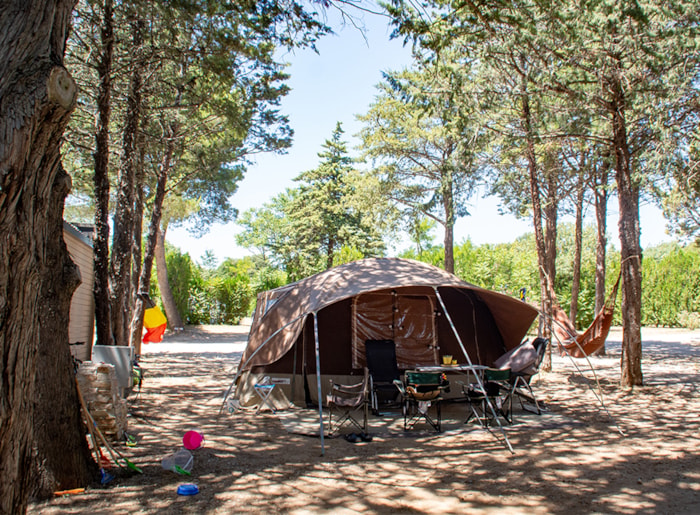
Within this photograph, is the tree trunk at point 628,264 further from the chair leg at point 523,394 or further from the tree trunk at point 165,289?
the tree trunk at point 165,289

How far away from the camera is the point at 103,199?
21.8 feet

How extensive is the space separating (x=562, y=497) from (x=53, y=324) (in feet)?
13.0

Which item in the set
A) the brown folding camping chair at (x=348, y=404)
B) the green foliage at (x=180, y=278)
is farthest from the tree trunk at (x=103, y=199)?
the green foliage at (x=180, y=278)

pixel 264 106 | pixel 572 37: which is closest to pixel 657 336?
pixel 572 37

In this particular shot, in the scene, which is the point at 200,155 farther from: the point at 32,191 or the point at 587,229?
the point at 587,229

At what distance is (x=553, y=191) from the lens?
1342cm

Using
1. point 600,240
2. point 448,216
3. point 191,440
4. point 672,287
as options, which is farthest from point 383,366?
point 672,287

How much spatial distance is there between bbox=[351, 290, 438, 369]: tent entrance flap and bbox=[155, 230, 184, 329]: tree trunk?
42.3 feet

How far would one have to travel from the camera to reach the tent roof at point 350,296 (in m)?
6.62

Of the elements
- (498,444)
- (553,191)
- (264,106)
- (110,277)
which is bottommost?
(498,444)

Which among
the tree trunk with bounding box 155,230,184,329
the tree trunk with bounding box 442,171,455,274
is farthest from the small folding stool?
the tree trunk with bounding box 155,230,184,329

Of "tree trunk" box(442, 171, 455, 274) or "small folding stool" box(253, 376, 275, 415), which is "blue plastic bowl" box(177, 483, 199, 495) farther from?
"tree trunk" box(442, 171, 455, 274)

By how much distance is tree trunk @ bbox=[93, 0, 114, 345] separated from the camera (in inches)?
256

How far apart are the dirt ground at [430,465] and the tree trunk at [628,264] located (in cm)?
44
